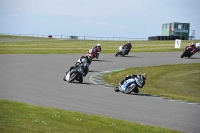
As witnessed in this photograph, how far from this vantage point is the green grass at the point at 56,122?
37.0ft

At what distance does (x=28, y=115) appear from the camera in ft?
42.6

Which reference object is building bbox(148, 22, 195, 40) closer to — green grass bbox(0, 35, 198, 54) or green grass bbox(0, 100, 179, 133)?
green grass bbox(0, 35, 198, 54)

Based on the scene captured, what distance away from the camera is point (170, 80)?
30.2 metres

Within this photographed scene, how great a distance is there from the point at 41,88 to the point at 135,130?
366 inches

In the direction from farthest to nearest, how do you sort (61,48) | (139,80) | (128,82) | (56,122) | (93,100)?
(61,48), (139,80), (128,82), (93,100), (56,122)

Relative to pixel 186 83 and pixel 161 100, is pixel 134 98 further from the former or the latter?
pixel 186 83

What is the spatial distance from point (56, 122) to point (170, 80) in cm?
1865

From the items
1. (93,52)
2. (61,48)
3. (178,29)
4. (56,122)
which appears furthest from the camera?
(178,29)

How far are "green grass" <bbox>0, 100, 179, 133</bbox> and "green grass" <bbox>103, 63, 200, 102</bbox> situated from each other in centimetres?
772

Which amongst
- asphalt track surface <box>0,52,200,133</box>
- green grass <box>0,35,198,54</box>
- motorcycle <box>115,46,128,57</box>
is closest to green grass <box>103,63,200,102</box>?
asphalt track surface <box>0,52,200,133</box>

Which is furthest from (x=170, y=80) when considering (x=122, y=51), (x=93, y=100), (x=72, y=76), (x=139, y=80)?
(x=122, y=51)

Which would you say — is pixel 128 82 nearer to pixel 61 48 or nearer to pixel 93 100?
pixel 93 100

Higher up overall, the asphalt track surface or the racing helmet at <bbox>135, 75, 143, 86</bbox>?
the racing helmet at <bbox>135, 75, 143, 86</bbox>

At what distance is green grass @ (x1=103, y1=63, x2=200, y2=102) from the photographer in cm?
2366
